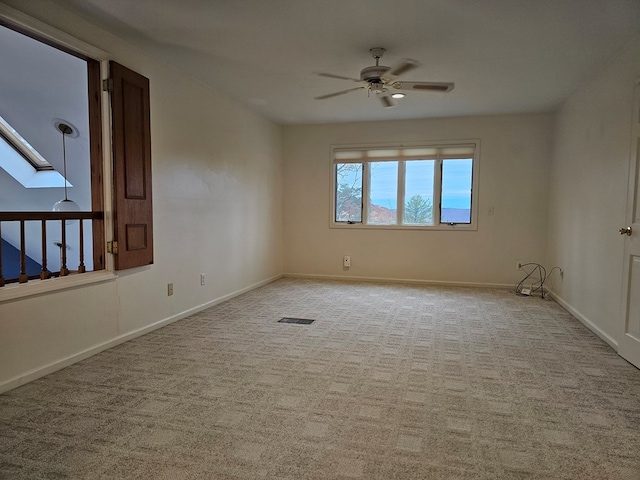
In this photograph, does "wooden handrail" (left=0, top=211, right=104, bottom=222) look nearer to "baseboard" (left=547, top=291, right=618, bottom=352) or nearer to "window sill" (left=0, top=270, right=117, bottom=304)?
"window sill" (left=0, top=270, right=117, bottom=304)

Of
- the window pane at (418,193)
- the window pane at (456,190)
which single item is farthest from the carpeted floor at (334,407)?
the window pane at (418,193)

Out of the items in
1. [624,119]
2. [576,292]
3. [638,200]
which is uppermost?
[624,119]

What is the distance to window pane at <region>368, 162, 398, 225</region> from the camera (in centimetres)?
609

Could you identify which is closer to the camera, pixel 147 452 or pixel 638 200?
pixel 147 452

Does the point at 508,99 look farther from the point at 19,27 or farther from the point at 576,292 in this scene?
the point at 19,27

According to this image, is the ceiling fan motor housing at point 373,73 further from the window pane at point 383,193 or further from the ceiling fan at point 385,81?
the window pane at point 383,193

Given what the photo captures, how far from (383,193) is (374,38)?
323 centimetres

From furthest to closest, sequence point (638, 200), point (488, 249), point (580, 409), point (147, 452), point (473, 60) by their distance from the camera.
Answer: point (488, 249) → point (473, 60) → point (638, 200) → point (580, 409) → point (147, 452)

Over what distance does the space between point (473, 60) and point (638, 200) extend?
1760 mm

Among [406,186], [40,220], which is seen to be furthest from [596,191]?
[40,220]

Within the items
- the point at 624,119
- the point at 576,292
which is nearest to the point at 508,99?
the point at 624,119

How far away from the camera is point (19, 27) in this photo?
242cm

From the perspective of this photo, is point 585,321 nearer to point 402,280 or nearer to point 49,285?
point 402,280

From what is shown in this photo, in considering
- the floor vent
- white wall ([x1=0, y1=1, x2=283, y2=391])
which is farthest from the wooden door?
the floor vent
